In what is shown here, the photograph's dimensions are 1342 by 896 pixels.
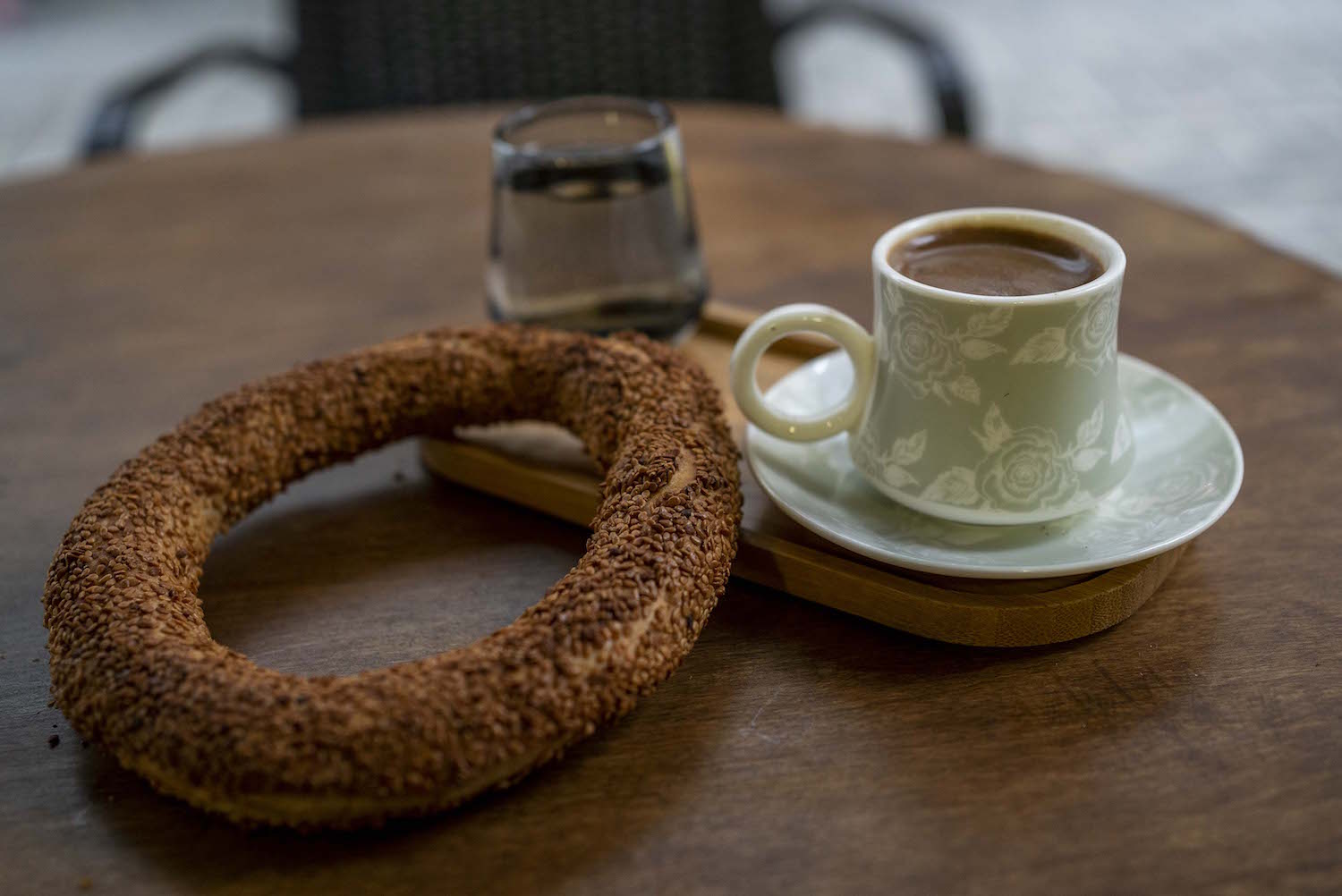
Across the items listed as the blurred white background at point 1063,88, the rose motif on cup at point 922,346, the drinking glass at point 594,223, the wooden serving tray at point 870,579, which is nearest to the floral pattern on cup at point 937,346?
the rose motif on cup at point 922,346

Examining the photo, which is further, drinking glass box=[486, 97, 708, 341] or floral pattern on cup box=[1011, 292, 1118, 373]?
drinking glass box=[486, 97, 708, 341]

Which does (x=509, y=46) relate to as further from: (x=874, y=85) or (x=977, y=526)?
(x=874, y=85)

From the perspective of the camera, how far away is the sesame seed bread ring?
587mm

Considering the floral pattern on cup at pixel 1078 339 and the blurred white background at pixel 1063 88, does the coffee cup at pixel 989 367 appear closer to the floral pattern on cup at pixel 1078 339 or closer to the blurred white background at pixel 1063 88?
the floral pattern on cup at pixel 1078 339

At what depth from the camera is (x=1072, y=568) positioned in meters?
0.70

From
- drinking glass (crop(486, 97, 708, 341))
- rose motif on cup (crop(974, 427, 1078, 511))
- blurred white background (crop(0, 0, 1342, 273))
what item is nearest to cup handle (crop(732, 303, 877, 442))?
rose motif on cup (crop(974, 427, 1078, 511))

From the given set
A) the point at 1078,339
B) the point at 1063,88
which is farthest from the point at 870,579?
the point at 1063,88

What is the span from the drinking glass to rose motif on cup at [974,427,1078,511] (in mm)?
387

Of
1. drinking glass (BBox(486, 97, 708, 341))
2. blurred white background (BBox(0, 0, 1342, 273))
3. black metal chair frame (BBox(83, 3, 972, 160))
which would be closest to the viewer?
drinking glass (BBox(486, 97, 708, 341))

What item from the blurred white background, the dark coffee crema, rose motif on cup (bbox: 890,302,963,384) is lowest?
the blurred white background

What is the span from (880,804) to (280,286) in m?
0.90

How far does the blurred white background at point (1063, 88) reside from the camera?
126 inches

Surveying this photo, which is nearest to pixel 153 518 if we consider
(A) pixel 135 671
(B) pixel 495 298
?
(A) pixel 135 671

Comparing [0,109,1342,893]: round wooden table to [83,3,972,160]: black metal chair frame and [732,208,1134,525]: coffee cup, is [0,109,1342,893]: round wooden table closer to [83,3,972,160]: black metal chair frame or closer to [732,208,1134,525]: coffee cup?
[732,208,1134,525]: coffee cup
